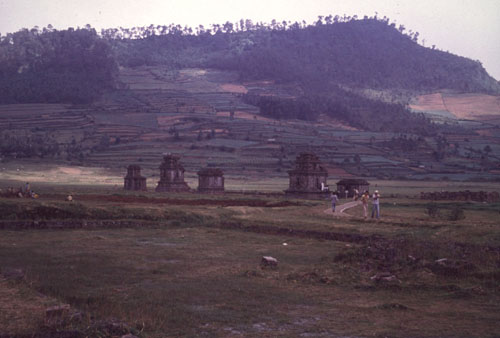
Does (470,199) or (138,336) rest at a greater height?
(138,336)

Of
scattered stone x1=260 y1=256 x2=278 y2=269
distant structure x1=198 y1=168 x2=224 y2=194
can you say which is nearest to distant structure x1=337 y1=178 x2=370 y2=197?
distant structure x1=198 y1=168 x2=224 y2=194

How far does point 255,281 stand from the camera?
18484 mm

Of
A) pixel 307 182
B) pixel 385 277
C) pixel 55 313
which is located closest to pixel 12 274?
pixel 55 313

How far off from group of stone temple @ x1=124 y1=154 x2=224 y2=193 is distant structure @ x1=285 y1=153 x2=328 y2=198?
32.0ft

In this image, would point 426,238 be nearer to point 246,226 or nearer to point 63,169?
point 246,226

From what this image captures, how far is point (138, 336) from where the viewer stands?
11258 mm

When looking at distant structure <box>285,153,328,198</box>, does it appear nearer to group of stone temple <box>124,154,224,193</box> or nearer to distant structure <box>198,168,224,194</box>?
distant structure <box>198,168,224,194</box>

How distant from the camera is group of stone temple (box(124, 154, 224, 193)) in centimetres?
7162

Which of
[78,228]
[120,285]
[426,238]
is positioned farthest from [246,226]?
[120,285]

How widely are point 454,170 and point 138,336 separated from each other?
111 m

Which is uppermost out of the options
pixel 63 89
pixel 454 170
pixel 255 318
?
pixel 63 89

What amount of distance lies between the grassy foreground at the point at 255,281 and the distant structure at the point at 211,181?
37.4 meters

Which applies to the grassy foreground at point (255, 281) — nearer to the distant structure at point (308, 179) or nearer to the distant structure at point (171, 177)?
the distant structure at point (308, 179)

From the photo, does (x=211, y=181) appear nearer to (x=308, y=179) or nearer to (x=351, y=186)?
(x=308, y=179)
